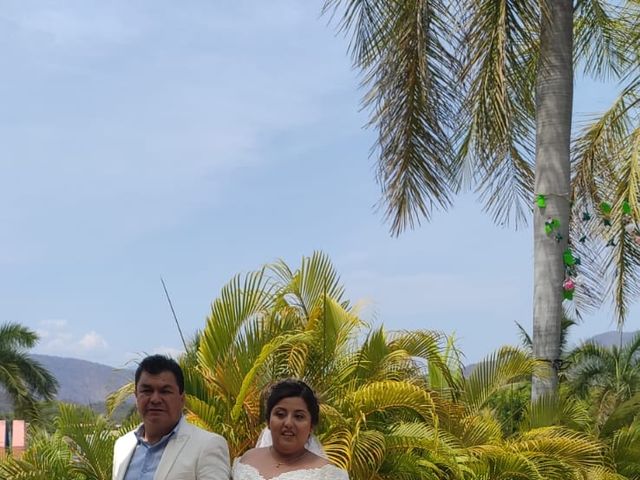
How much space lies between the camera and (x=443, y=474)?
8.23 m

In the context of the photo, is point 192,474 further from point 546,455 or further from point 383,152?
point 383,152

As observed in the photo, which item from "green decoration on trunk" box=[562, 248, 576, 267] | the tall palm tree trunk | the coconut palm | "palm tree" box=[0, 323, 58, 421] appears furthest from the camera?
"palm tree" box=[0, 323, 58, 421]

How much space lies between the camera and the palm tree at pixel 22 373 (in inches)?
1172

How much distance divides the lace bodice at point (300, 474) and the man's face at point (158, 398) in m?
0.45

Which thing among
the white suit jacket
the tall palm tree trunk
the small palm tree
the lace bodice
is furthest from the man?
the small palm tree

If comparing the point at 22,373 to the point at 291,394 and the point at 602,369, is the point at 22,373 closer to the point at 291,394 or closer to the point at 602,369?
the point at 602,369

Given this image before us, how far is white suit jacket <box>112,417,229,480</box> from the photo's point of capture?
11.6ft

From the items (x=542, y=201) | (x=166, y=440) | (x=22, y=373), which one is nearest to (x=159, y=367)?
(x=166, y=440)

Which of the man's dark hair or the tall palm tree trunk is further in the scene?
the tall palm tree trunk

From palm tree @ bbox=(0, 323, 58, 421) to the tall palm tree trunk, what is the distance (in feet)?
72.5

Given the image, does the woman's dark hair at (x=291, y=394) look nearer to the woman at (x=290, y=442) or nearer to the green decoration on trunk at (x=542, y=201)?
the woman at (x=290, y=442)

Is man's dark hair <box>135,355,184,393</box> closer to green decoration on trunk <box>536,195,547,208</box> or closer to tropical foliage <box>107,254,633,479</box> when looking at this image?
tropical foliage <box>107,254,633,479</box>

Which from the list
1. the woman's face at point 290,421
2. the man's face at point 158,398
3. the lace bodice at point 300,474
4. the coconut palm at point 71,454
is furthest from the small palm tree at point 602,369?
the man's face at point 158,398

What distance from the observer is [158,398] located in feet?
11.7
